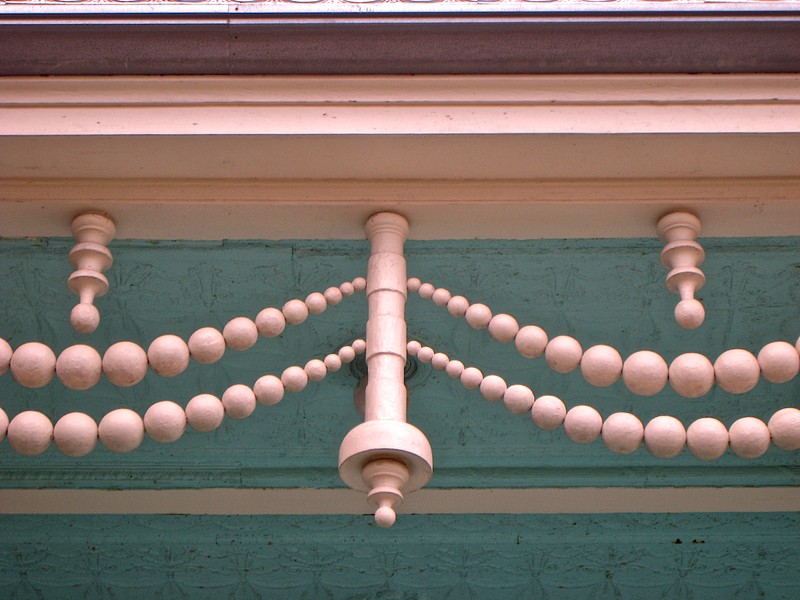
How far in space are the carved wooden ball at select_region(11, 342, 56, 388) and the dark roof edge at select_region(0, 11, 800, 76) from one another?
1.85 ft

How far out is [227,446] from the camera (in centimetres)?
304

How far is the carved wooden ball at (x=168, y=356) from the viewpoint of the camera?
2.21 m

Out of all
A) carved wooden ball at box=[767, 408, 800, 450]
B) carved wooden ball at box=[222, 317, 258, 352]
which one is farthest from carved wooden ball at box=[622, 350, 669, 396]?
carved wooden ball at box=[222, 317, 258, 352]

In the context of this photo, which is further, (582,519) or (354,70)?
(582,519)

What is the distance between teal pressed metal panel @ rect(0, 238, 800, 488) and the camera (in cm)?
268

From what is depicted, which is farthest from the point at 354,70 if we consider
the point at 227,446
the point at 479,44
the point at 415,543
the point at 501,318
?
the point at 415,543

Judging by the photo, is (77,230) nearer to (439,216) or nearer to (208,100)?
(208,100)

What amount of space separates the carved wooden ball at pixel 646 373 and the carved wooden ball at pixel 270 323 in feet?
Answer: 2.26

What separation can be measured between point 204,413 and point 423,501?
103cm

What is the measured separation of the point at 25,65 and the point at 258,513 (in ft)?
4.37

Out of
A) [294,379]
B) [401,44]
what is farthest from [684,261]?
[294,379]

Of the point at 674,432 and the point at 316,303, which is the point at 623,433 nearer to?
the point at 674,432

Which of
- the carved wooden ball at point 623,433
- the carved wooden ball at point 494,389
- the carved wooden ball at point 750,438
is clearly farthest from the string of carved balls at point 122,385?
the carved wooden ball at point 750,438

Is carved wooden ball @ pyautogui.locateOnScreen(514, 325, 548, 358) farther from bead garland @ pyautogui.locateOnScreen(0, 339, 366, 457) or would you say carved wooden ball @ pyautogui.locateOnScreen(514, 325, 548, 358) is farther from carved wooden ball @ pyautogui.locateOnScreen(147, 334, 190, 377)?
carved wooden ball @ pyautogui.locateOnScreen(147, 334, 190, 377)
